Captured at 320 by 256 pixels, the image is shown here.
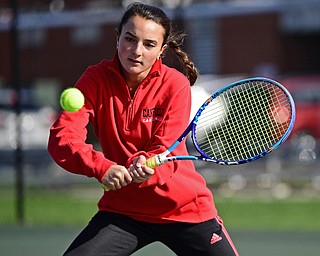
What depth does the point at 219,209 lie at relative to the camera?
31.1 feet

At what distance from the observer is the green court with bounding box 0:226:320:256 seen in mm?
6505

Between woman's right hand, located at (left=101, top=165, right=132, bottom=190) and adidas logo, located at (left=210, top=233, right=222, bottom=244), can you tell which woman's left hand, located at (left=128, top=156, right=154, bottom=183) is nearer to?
woman's right hand, located at (left=101, top=165, right=132, bottom=190)

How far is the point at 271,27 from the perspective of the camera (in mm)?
16469

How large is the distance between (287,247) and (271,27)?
33.6 feet

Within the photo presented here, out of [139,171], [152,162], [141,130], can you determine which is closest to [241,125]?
[141,130]

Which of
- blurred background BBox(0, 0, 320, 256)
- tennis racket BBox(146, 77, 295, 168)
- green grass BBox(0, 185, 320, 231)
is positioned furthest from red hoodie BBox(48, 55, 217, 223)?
green grass BBox(0, 185, 320, 231)

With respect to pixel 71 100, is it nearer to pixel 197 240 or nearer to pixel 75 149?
pixel 75 149

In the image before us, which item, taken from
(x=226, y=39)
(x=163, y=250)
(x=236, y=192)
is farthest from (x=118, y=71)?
(x=226, y=39)

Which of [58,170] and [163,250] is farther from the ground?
[58,170]

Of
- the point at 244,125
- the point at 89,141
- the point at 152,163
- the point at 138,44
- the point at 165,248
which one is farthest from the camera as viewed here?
the point at 89,141

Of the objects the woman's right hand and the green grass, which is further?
the green grass

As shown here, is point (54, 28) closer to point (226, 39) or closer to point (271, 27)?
point (226, 39)

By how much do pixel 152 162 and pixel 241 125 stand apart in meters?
0.64

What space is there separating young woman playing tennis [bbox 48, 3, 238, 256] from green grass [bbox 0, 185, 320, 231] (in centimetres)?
454
